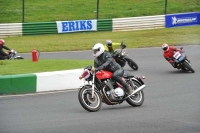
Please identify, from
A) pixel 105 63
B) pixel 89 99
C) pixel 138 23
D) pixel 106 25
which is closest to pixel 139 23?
pixel 138 23

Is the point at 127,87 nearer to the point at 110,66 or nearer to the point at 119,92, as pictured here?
the point at 119,92

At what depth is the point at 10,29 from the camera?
30.5 metres

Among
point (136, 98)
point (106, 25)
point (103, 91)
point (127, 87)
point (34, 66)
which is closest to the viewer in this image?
point (103, 91)

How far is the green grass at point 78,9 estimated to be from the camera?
35478mm

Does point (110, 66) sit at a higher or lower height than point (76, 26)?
lower

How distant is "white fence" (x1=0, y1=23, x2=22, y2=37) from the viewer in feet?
99.3

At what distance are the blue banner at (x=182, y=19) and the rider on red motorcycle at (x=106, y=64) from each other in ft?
73.0

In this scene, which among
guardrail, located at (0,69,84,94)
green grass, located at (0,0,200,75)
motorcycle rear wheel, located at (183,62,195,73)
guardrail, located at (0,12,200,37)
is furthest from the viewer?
guardrail, located at (0,12,200,37)

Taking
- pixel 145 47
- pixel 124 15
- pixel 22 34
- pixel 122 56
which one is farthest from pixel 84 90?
pixel 124 15

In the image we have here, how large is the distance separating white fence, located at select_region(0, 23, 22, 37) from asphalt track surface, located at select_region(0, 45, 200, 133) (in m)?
15.8

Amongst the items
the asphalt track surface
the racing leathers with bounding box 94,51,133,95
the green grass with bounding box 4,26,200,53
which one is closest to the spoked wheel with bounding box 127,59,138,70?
the asphalt track surface

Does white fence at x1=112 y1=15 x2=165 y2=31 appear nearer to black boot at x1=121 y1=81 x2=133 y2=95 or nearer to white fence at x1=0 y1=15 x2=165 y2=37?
white fence at x1=0 y1=15 x2=165 y2=37

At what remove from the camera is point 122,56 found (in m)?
17.7

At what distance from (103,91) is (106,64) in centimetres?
57
